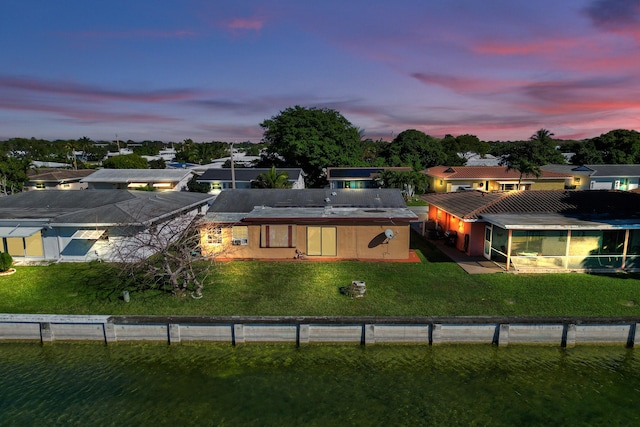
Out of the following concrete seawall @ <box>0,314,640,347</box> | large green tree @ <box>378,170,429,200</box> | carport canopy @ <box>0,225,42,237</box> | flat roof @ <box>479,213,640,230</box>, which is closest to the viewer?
concrete seawall @ <box>0,314,640,347</box>

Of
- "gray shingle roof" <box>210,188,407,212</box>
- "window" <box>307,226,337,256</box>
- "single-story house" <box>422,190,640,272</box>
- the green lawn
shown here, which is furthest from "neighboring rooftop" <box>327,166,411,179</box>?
the green lawn

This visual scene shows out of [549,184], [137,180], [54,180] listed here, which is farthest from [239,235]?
[549,184]

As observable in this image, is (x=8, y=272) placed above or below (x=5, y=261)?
below

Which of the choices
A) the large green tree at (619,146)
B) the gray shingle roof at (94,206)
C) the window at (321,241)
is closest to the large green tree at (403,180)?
the gray shingle roof at (94,206)

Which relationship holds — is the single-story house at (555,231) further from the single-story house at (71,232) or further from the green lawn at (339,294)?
the single-story house at (71,232)

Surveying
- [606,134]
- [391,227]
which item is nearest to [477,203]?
[391,227]

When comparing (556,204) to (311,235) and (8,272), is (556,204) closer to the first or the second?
(311,235)

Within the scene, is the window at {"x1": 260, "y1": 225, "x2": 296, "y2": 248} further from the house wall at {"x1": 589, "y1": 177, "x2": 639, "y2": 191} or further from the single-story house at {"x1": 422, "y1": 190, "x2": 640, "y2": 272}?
the house wall at {"x1": 589, "y1": 177, "x2": 639, "y2": 191}
